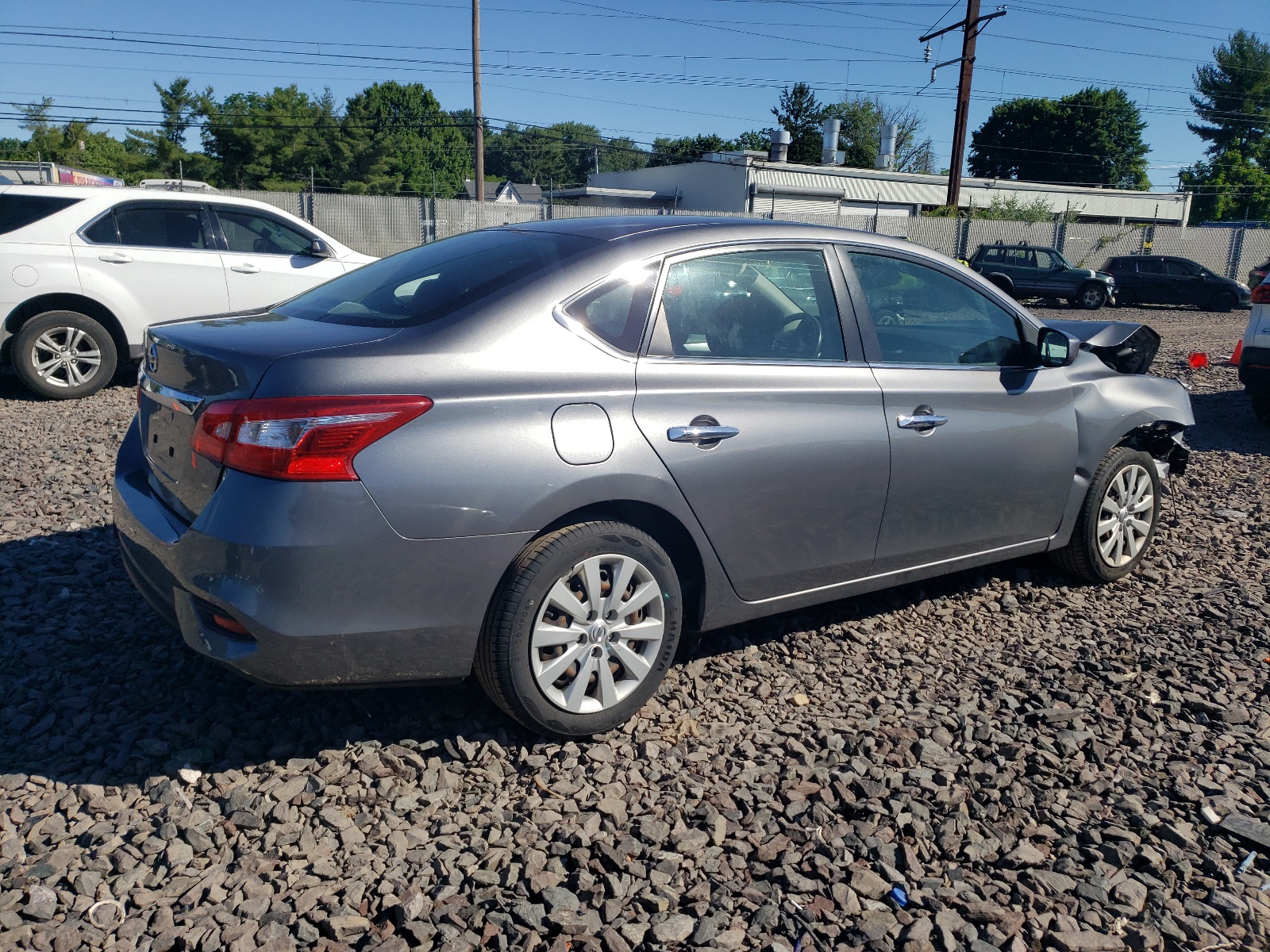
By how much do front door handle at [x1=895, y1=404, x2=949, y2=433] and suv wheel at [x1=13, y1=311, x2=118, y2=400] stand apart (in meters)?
7.04

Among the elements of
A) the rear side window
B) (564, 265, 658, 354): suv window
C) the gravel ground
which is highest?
the rear side window

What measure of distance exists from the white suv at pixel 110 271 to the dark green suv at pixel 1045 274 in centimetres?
2143

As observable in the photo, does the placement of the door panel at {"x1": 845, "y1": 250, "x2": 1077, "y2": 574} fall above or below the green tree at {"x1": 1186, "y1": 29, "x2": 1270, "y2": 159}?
below

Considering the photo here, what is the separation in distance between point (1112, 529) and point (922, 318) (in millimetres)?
1573

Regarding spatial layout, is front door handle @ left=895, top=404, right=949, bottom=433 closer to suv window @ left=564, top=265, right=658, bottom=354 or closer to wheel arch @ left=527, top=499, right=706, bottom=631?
wheel arch @ left=527, top=499, right=706, bottom=631

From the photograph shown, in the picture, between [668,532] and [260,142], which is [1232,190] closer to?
[260,142]

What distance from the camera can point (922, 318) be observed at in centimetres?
418

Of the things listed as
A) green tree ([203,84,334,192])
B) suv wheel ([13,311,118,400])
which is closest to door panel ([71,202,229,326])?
suv wheel ([13,311,118,400])

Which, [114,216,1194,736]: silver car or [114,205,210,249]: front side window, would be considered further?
[114,205,210,249]: front side window

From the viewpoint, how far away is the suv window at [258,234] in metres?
8.91

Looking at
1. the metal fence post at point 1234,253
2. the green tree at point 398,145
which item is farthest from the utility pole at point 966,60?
the green tree at point 398,145

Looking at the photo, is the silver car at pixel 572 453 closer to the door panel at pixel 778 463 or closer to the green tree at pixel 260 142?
the door panel at pixel 778 463

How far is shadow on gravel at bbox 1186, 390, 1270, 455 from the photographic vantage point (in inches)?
328

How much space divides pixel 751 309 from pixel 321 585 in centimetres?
179
